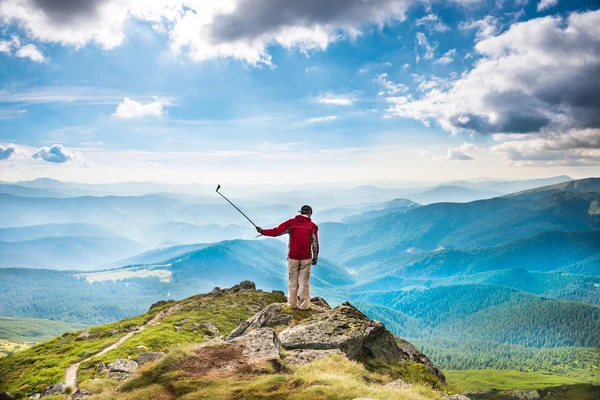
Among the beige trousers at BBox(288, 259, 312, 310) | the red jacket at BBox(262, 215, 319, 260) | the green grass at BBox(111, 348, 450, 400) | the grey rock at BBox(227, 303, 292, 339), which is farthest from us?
the beige trousers at BBox(288, 259, 312, 310)

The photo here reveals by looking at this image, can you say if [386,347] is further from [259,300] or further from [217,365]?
[259,300]

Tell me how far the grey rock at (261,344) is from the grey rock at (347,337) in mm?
1504

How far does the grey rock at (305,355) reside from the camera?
17261mm

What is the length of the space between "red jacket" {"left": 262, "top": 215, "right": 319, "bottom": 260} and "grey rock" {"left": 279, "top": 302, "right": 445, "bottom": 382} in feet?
13.5

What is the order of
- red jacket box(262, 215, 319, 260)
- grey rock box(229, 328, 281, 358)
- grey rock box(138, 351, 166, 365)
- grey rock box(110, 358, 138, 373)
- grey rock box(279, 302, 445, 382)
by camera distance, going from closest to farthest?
grey rock box(229, 328, 281, 358) < grey rock box(279, 302, 445, 382) < grey rock box(138, 351, 166, 365) < grey rock box(110, 358, 138, 373) < red jacket box(262, 215, 319, 260)

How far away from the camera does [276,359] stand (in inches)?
638

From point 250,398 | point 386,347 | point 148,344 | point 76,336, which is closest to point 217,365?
point 250,398

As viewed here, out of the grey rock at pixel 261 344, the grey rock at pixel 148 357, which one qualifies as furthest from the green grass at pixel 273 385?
the grey rock at pixel 148 357

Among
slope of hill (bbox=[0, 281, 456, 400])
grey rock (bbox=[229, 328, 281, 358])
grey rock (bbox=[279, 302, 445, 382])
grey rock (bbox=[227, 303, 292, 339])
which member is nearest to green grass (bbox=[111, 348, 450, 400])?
slope of hill (bbox=[0, 281, 456, 400])

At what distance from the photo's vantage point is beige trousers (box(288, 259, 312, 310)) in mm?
25047

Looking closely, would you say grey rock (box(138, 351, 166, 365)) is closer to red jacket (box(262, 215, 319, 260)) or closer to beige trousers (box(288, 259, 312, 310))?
beige trousers (box(288, 259, 312, 310))

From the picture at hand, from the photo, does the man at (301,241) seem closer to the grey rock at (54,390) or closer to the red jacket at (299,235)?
the red jacket at (299,235)

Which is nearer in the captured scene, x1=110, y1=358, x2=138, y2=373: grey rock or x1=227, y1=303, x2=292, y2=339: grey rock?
x1=110, y1=358, x2=138, y2=373: grey rock

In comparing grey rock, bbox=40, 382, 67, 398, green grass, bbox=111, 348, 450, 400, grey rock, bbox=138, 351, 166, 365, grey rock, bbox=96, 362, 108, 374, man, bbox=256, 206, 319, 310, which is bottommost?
grey rock, bbox=40, 382, 67, 398
